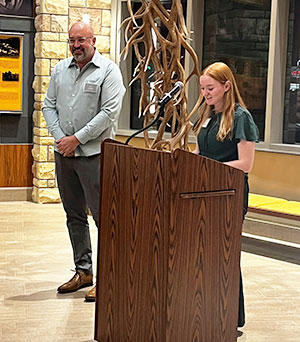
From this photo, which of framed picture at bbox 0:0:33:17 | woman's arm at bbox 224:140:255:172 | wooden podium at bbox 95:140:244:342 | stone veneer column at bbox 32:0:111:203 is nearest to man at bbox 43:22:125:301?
wooden podium at bbox 95:140:244:342

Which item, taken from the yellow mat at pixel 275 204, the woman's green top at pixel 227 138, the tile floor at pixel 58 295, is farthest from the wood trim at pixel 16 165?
the woman's green top at pixel 227 138

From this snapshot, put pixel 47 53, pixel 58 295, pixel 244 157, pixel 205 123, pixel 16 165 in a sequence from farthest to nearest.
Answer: pixel 16 165 → pixel 47 53 → pixel 58 295 → pixel 205 123 → pixel 244 157

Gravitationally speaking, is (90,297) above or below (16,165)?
below

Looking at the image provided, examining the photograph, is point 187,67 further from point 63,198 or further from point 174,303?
point 174,303

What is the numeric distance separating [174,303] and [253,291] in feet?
6.73

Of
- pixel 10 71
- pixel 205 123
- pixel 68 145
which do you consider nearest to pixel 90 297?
pixel 68 145

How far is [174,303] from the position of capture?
307 cm

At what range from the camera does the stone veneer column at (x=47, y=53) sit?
8.36 metres

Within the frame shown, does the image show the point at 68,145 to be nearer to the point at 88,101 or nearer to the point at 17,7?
the point at 88,101

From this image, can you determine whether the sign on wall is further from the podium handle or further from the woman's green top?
the podium handle

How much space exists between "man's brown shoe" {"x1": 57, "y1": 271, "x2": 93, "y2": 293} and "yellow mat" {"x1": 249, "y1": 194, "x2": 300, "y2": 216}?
205 cm

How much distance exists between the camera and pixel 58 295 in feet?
15.4

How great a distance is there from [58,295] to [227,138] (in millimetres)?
1744

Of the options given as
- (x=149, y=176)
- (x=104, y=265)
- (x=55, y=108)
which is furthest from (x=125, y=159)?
(x=55, y=108)
